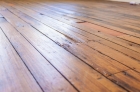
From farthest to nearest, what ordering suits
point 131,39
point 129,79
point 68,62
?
point 131,39 < point 68,62 < point 129,79

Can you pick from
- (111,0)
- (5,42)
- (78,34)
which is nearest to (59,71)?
(5,42)

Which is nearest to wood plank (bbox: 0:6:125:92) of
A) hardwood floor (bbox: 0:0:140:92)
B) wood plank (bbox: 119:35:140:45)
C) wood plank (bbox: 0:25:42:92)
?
hardwood floor (bbox: 0:0:140:92)

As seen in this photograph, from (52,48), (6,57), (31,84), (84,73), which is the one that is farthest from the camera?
(52,48)

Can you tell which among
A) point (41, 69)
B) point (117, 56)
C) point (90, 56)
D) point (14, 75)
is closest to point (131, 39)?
point (117, 56)

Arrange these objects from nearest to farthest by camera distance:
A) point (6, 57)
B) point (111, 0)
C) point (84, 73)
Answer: point (84, 73) → point (6, 57) → point (111, 0)

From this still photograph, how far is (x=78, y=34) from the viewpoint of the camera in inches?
64.4

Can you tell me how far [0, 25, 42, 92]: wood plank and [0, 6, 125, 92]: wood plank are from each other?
0.57 feet

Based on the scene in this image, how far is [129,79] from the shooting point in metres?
0.83

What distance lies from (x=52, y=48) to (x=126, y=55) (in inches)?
21.0

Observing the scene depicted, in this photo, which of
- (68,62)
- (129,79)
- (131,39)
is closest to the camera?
(129,79)

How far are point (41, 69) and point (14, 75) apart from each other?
5.7 inches

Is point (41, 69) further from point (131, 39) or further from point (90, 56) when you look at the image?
point (131, 39)

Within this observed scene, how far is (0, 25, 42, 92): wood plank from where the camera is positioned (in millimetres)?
740

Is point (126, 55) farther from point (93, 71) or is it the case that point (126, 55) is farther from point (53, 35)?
point (53, 35)
